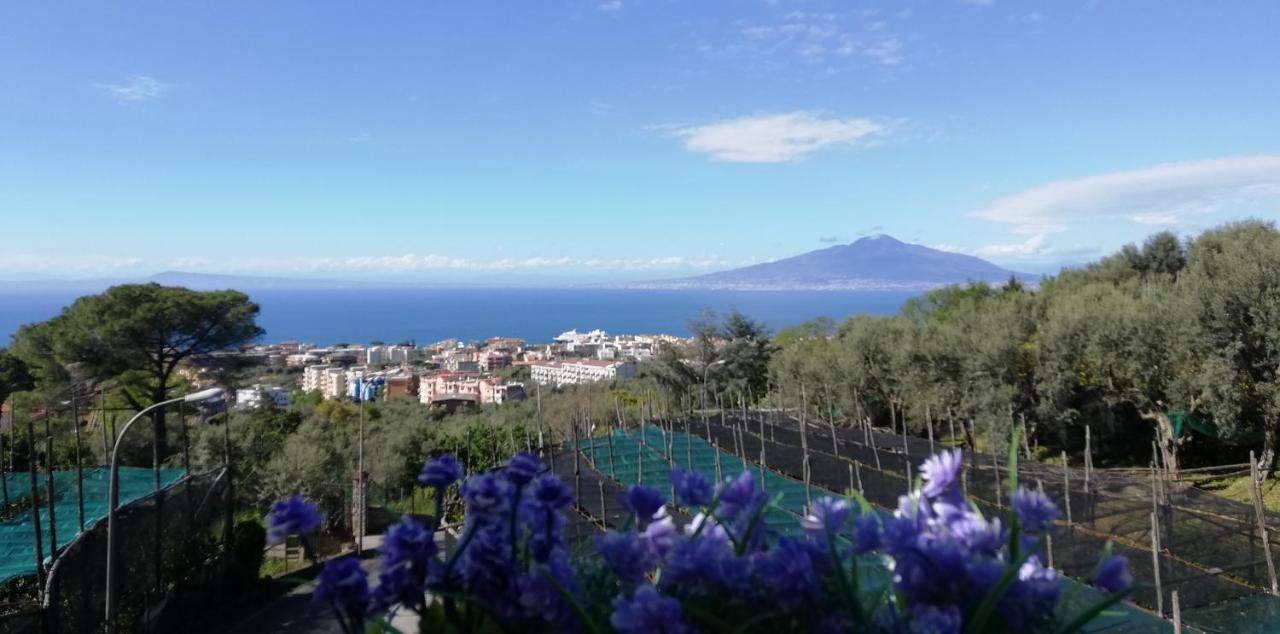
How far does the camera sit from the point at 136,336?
39.9ft

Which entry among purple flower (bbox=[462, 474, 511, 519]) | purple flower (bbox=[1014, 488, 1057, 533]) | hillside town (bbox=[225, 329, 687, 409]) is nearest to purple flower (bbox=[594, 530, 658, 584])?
purple flower (bbox=[462, 474, 511, 519])

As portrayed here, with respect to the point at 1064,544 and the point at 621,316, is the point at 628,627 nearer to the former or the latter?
the point at 1064,544

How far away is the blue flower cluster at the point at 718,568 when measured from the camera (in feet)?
2.01

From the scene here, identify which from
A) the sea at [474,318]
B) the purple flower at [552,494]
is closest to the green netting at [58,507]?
the purple flower at [552,494]

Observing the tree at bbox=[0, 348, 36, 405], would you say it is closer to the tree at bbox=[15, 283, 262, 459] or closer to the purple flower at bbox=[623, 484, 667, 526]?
the tree at bbox=[15, 283, 262, 459]

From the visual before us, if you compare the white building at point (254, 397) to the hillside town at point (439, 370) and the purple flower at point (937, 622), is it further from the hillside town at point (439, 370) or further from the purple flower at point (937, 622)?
the purple flower at point (937, 622)

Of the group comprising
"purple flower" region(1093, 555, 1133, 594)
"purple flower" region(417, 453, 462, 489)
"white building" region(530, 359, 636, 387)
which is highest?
"purple flower" region(417, 453, 462, 489)

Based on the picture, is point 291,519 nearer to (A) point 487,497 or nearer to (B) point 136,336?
(A) point 487,497

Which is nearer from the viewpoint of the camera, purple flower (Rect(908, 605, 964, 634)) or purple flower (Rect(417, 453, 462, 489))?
purple flower (Rect(908, 605, 964, 634))

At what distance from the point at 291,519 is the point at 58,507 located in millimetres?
9275

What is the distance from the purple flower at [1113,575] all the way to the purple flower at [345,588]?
63 cm

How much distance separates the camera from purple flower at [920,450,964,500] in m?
0.74

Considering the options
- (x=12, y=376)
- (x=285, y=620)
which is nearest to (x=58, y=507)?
(x=285, y=620)

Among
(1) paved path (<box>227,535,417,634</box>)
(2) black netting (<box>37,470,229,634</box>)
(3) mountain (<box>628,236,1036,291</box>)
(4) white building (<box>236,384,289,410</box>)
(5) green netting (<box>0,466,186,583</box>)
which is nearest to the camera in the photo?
(2) black netting (<box>37,470,229,634</box>)
